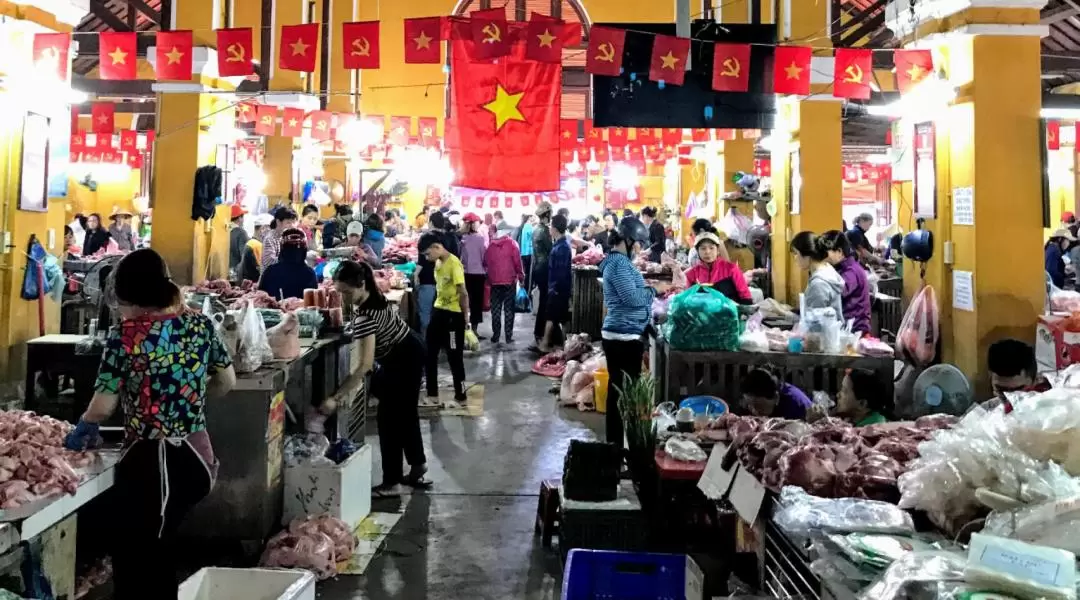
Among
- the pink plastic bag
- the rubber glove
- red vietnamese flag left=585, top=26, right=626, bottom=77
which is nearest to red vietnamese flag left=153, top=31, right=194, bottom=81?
red vietnamese flag left=585, top=26, right=626, bottom=77

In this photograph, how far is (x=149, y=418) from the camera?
129 inches

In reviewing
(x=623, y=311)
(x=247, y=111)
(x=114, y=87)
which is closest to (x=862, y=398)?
(x=623, y=311)

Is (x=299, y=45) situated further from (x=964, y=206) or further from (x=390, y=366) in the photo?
(x=964, y=206)

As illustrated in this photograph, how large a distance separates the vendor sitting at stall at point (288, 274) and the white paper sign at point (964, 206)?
5627 millimetres

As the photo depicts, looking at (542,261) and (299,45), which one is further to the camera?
(542,261)

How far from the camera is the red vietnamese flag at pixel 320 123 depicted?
1422 cm

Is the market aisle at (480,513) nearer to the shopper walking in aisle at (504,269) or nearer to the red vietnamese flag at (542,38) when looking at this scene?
the shopper walking in aisle at (504,269)

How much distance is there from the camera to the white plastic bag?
453 cm

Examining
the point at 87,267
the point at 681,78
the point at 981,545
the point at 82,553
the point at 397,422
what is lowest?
the point at 82,553

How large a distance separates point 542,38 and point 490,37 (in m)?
0.51

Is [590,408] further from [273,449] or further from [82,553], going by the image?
[82,553]

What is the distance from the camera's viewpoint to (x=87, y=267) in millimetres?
11164

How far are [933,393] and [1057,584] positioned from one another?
499cm

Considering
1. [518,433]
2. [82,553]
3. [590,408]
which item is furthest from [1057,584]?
[590,408]
